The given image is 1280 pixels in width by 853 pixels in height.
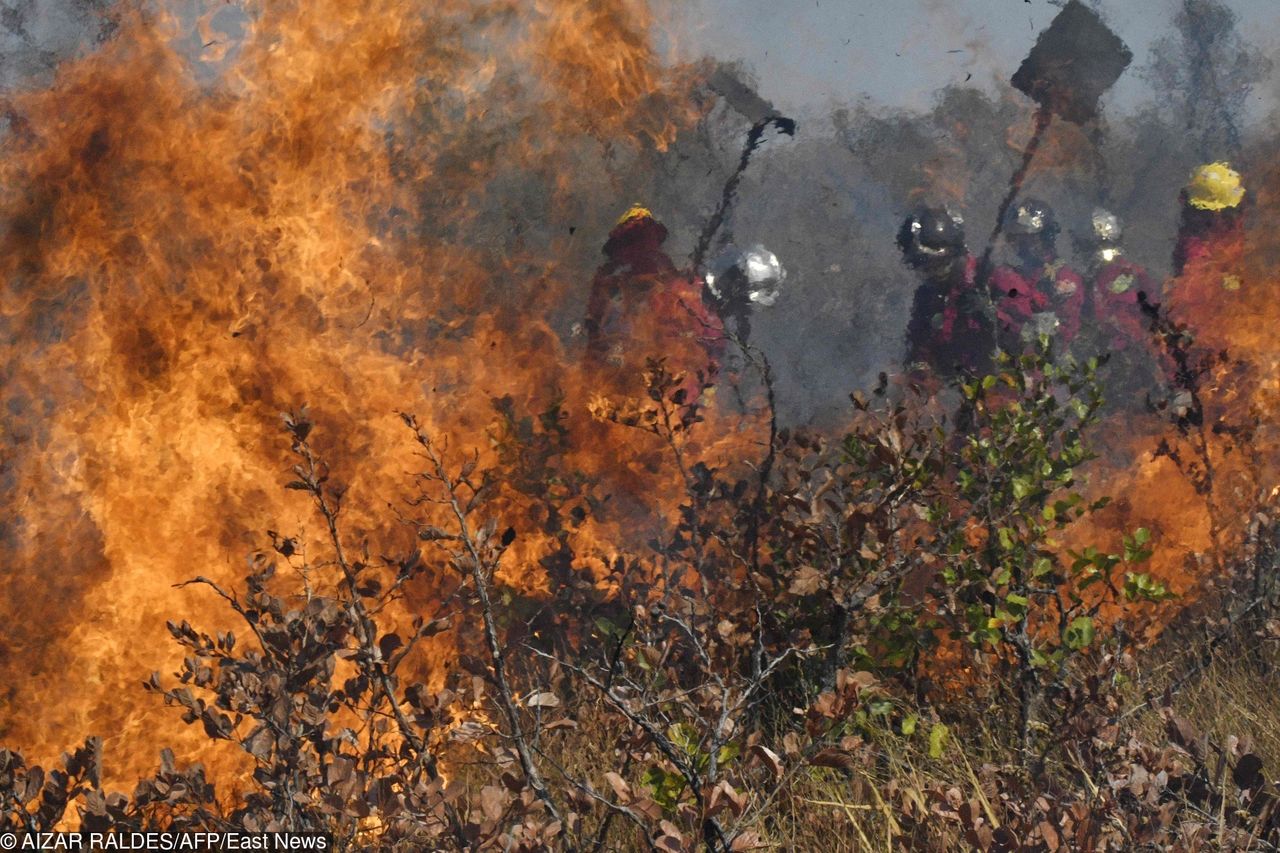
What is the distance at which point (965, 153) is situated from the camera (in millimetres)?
9195

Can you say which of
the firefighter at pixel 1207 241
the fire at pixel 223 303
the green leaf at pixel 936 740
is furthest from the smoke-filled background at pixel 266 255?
the green leaf at pixel 936 740

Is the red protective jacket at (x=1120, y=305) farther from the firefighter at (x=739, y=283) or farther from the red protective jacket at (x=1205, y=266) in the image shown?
the firefighter at (x=739, y=283)

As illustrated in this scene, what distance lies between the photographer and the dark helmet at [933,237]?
7652mm

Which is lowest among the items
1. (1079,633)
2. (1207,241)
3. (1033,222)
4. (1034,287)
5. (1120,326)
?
(1120,326)

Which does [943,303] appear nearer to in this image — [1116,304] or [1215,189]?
[1116,304]

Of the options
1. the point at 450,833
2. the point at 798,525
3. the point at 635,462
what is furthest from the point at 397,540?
the point at 450,833

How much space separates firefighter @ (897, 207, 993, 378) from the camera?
711 cm

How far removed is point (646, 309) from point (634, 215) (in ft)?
2.44

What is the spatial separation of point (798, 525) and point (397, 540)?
8.19 ft

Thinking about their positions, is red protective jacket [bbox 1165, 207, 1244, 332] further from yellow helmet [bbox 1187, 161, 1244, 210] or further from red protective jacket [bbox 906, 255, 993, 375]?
red protective jacket [bbox 906, 255, 993, 375]

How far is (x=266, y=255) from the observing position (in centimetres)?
489

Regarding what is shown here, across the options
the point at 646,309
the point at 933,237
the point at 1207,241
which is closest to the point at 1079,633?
the point at 646,309

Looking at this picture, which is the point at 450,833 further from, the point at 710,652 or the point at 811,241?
the point at 811,241

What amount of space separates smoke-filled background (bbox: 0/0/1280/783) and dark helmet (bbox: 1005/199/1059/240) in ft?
5.69
